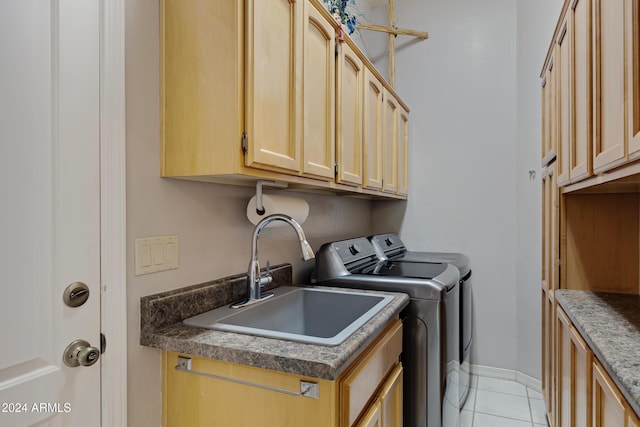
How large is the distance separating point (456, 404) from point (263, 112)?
1.84m

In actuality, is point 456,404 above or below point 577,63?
below

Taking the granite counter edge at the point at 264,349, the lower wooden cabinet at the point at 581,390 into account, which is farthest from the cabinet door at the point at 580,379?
the granite counter edge at the point at 264,349

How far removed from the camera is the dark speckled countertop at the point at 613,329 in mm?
887

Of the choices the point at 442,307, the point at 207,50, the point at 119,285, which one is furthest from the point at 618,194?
the point at 119,285

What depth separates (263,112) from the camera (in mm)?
1156

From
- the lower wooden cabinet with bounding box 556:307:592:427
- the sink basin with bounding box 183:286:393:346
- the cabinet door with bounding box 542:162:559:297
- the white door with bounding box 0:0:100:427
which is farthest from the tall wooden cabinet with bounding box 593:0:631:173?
the white door with bounding box 0:0:100:427

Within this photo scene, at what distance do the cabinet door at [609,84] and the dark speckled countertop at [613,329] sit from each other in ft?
1.70

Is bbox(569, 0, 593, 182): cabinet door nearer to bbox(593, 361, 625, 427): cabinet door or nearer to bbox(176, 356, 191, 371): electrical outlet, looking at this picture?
bbox(593, 361, 625, 427): cabinet door

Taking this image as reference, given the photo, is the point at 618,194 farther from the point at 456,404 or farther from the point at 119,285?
the point at 119,285

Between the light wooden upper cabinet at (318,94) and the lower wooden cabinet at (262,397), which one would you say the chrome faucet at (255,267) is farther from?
the lower wooden cabinet at (262,397)

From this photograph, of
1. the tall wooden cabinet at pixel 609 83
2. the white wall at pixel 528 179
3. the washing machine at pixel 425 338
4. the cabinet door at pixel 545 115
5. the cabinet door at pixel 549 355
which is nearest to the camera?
the tall wooden cabinet at pixel 609 83

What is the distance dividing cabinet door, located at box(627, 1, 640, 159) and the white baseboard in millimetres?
2375

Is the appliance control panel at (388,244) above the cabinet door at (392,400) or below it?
above

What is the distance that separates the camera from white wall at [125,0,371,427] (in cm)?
108
